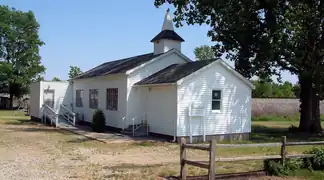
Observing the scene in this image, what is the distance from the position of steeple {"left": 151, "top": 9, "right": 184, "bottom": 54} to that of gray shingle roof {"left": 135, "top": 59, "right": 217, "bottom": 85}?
182 cm

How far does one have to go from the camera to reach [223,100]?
21.6 metres

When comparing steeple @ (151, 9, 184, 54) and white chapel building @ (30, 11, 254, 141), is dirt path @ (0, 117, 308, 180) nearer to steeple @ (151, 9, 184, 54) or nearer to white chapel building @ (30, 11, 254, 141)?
white chapel building @ (30, 11, 254, 141)

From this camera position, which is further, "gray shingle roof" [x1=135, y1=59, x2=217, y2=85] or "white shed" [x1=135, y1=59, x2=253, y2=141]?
"gray shingle roof" [x1=135, y1=59, x2=217, y2=85]

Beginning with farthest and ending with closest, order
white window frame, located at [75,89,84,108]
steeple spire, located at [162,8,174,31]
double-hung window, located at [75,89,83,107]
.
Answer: double-hung window, located at [75,89,83,107]
white window frame, located at [75,89,84,108]
steeple spire, located at [162,8,174,31]

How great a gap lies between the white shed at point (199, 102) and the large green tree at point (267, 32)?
4200 millimetres

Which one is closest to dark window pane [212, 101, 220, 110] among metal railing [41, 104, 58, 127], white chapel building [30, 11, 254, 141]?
white chapel building [30, 11, 254, 141]

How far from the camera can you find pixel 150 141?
65.0ft

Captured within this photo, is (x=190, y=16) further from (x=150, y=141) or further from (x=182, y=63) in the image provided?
(x=150, y=141)

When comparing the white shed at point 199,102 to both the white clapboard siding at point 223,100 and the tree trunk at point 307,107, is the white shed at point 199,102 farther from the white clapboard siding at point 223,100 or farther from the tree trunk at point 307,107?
the tree trunk at point 307,107

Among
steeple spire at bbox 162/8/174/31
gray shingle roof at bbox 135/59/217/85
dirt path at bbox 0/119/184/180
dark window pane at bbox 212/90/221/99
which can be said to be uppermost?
steeple spire at bbox 162/8/174/31

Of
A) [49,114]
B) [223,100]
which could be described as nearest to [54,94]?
[49,114]

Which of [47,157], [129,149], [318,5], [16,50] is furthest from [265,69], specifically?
[16,50]

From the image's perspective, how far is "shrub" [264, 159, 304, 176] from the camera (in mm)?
11805

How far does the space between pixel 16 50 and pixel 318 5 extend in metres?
48.6
